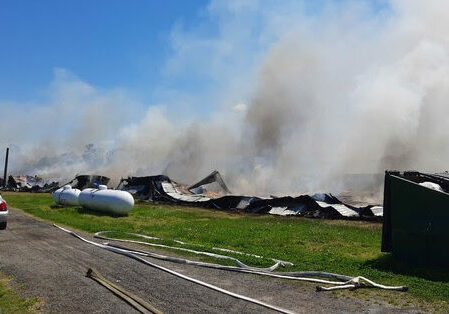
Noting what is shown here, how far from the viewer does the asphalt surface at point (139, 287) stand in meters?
8.69

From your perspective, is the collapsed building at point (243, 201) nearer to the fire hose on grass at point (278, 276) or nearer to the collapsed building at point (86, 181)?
the collapsed building at point (86, 181)

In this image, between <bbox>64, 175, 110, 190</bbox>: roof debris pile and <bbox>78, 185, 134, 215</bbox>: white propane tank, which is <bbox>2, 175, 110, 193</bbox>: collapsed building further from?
<bbox>78, 185, 134, 215</bbox>: white propane tank

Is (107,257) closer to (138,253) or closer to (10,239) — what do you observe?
(138,253)

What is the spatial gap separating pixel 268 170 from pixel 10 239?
51.5 metres

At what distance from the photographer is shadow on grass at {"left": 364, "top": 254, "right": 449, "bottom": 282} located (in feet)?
38.9

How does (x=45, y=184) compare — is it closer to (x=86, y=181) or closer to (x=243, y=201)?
(x=86, y=181)

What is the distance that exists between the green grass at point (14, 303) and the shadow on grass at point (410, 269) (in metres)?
9.04

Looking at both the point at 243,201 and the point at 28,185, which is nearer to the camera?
the point at 243,201

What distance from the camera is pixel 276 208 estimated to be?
116 ft

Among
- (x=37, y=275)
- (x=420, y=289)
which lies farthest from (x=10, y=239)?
(x=420, y=289)

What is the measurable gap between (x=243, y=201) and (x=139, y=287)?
29.0 meters

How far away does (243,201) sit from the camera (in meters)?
38.9

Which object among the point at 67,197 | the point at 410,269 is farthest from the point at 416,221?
the point at 67,197

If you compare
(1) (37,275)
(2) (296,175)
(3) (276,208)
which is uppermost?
(2) (296,175)
